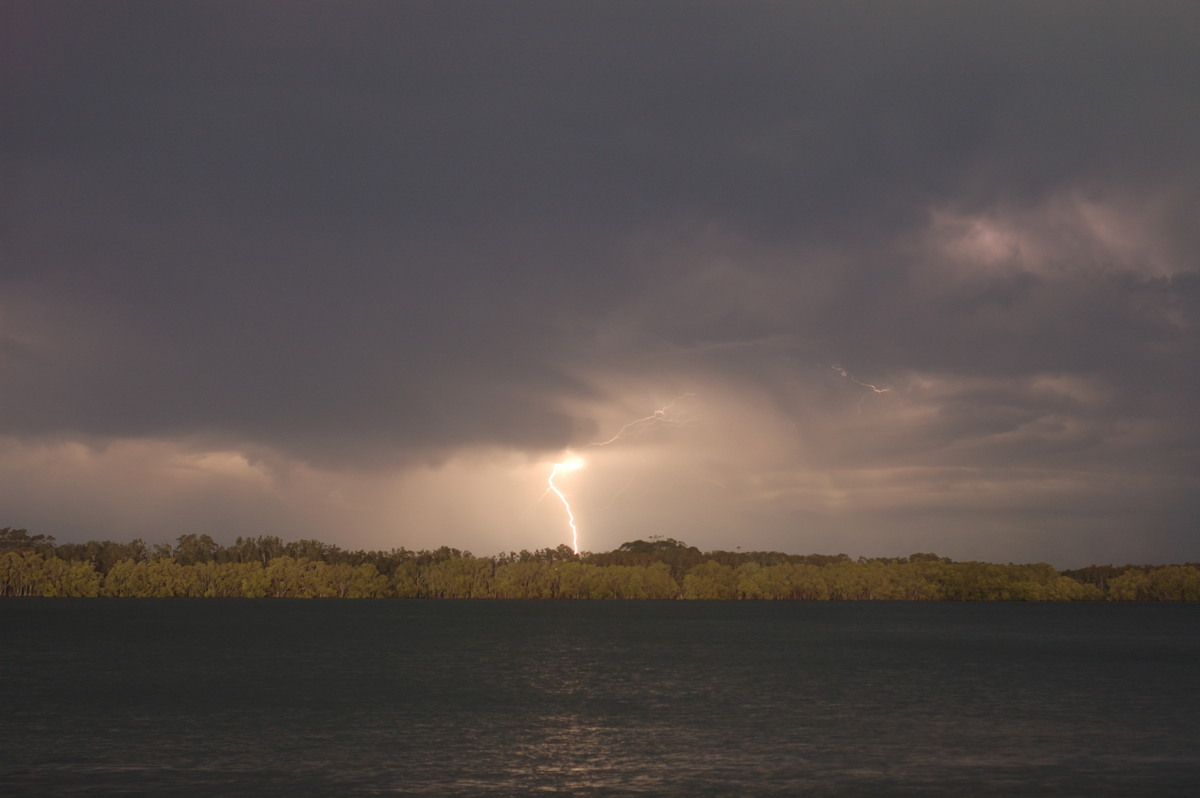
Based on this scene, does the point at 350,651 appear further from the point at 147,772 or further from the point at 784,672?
the point at 147,772

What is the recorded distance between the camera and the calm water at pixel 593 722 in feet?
112

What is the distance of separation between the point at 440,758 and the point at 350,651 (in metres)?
68.4

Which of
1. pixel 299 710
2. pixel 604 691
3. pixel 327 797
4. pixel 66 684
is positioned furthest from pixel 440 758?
pixel 66 684

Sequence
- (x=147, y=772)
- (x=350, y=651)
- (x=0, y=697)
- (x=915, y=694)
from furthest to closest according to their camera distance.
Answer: (x=350, y=651) < (x=915, y=694) < (x=0, y=697) < (x=147, y=772)

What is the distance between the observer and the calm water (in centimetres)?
3419

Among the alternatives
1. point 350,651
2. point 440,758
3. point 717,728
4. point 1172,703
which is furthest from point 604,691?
point 350,651

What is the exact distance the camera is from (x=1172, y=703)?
2400 inches

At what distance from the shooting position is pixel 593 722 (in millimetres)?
49688

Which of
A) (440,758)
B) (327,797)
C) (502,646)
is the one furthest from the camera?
(502,646)

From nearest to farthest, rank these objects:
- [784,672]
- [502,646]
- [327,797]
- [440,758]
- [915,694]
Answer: [327,797] → [440,758] → [915,694] → [784,672] → [502,646]

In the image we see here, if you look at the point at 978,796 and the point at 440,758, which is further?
the point at 440,758

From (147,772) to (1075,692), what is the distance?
185 ft

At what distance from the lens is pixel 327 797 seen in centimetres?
3092

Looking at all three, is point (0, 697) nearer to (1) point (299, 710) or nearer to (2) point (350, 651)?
(1) point (299, 710)
